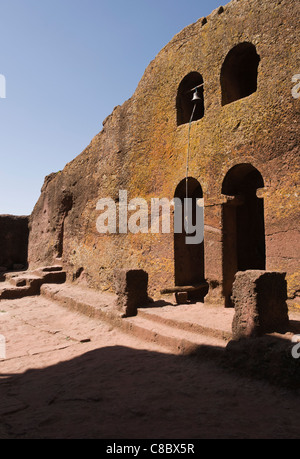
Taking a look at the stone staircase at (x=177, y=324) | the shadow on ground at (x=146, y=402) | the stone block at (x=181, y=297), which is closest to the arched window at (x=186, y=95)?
the stone block at (x=181, y=297)

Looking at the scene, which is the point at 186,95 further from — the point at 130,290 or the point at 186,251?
the point at 130,290

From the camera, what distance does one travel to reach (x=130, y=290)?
659 centimetres

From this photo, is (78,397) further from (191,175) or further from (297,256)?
(191,175)

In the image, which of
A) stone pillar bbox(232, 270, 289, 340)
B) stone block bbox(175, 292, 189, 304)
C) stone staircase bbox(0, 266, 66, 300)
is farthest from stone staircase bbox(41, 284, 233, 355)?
stone staircase bbox(0, 266, 66, 300)

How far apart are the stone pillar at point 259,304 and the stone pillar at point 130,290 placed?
249 cm

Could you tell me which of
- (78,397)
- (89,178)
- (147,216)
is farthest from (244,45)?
(78,397)

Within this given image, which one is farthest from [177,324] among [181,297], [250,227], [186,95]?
[186,95]

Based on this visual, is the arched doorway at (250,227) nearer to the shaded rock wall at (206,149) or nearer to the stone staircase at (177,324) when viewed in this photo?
the shaded rock wall at (206,149)

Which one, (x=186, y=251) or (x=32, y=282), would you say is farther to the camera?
(x=32, y=282)

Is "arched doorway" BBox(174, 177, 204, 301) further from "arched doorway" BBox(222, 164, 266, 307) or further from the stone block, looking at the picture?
"arched doorway" BBox(222, 164, 266, 307)

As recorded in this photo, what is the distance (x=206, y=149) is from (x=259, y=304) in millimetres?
3929

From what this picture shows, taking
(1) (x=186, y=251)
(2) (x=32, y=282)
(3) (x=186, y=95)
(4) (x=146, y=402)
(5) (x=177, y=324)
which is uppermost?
(3) (x=186, y=95)

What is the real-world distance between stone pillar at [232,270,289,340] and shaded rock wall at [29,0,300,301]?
1264 mm

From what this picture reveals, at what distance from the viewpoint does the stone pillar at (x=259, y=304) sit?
4.31 metres
